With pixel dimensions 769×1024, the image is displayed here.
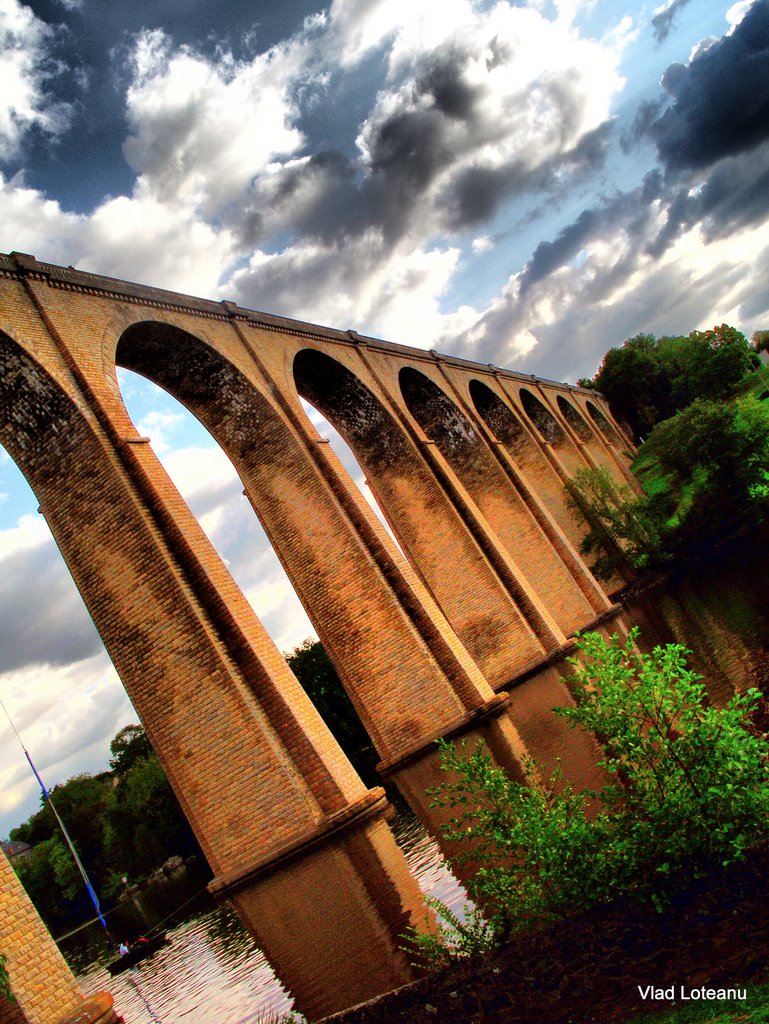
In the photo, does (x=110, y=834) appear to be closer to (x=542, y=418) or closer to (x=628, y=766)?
(x=542, y=418)

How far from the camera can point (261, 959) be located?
9586 mm

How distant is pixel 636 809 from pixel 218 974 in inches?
352

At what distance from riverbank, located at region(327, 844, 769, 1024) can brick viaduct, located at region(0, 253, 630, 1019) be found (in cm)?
288

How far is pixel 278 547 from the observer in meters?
11.0

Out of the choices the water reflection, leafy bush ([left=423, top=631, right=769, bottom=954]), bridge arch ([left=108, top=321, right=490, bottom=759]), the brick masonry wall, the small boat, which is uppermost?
bridge arch ([left=108, top=321, right=490, bottom=759])

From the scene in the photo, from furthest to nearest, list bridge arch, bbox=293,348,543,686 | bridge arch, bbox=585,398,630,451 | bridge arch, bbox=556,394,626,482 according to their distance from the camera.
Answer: bridge arch, bbox=585,398,630,451 → bridge arch, bbox=556,394,626,482 → bridge arch, bbox=293,348,543,686

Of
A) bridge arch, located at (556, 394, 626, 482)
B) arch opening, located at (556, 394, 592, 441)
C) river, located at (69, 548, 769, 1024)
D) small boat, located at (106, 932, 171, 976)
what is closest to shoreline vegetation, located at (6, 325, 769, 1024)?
river, located at (69, 548, 769, 1024)

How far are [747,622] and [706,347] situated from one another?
32.9 meters

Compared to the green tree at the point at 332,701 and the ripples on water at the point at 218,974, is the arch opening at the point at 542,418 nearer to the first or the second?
the green tree at the point at 332,701

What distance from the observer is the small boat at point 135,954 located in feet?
48.1

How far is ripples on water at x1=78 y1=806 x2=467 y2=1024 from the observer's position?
25.3ft

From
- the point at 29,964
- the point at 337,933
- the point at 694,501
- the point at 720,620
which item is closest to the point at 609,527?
the point at 694,501

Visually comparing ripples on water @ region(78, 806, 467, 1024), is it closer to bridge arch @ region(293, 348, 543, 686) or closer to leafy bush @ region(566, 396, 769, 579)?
bridge arch @ region(293, 348, 543, 686)

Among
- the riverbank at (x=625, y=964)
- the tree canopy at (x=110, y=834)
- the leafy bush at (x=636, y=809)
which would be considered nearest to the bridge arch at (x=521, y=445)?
the leafy bush at (x=636, y=809)
